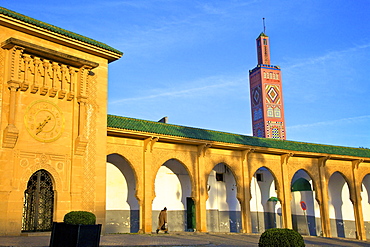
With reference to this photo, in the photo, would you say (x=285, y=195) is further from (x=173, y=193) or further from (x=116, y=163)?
(x=116, y=163)

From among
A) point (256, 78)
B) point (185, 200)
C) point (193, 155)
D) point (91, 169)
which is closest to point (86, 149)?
point (91, 169)

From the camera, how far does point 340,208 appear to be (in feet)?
86.6

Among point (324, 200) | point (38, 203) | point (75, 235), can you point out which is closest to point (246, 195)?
point (324, 200)

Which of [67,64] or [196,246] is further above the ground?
[67,64]

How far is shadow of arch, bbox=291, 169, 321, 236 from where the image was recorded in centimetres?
2445

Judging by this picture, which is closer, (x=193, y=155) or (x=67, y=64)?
(x=67, y=64)

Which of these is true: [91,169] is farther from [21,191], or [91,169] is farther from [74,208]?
[21,191]

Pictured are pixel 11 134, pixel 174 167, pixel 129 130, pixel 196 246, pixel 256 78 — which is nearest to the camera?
pixel 196 246

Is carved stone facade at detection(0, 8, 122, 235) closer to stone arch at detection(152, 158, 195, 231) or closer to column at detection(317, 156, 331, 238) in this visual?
stone arch at detection(152, 158, 195, 231)

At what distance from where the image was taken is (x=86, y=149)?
48.9 ft

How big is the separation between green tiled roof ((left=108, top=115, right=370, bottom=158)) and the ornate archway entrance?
12.3 feet

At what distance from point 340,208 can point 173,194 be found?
1121 centimetres

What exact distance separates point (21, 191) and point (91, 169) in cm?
259

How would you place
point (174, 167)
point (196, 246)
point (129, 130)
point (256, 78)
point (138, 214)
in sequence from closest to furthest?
1. point (196, 246)
2. point (129, 130)
3. point (138, 214)
4. point (174, 167)
5. point (256, 78)
